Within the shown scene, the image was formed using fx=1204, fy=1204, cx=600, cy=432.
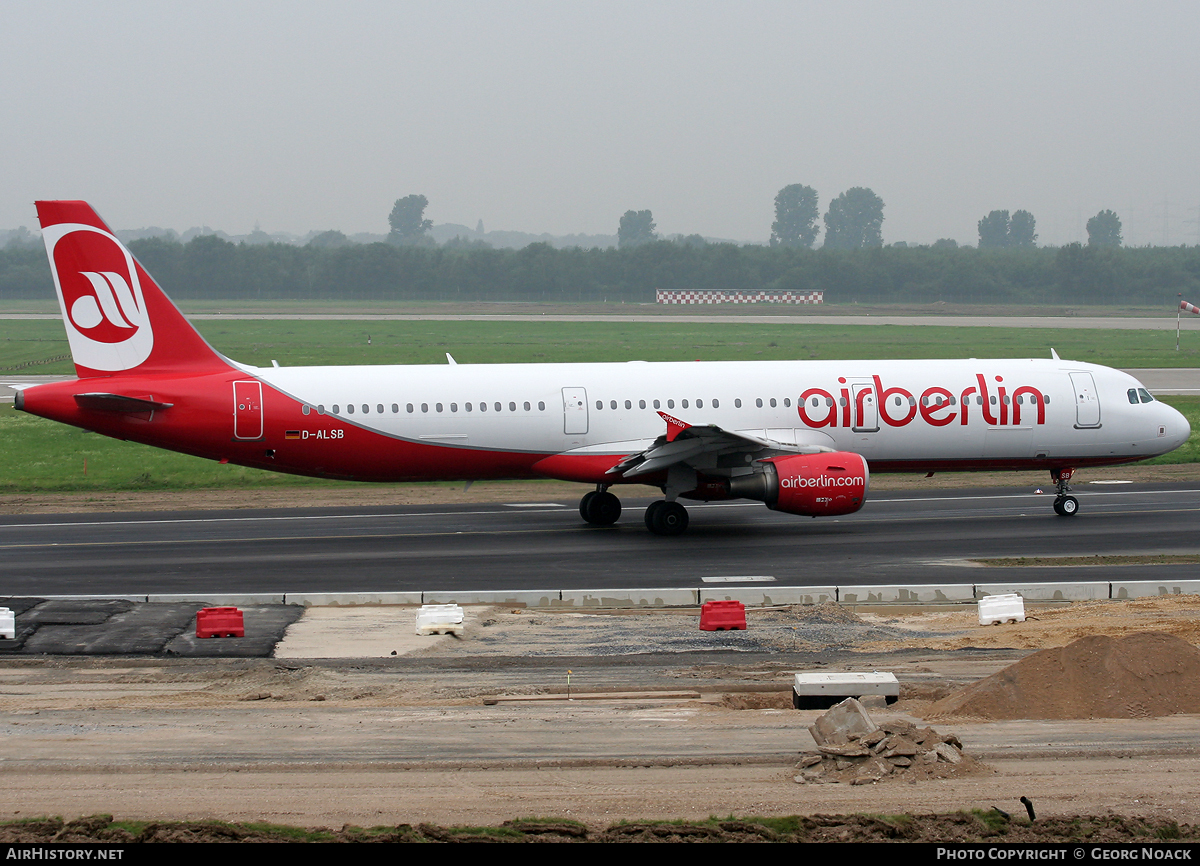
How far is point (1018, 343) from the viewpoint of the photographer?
87312 millimetres

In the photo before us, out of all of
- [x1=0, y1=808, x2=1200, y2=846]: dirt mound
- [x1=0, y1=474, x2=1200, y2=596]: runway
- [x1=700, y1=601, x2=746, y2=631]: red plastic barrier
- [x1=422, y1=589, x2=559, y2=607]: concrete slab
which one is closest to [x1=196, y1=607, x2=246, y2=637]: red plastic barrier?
[x1=0, y1=474, x2=1200, y2=596]: runway

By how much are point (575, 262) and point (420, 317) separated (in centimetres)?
4508

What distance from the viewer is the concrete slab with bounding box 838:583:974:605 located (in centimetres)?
2098

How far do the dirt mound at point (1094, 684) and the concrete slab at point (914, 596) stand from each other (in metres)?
6.35

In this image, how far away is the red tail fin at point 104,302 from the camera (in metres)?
26.2

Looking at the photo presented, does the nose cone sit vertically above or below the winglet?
below

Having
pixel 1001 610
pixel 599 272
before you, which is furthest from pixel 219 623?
pixel 599 272

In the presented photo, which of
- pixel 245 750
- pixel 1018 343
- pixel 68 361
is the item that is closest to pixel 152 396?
pixel 245 750

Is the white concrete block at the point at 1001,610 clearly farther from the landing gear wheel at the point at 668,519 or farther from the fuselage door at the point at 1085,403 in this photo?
the fuselage door at the point at 1085,403

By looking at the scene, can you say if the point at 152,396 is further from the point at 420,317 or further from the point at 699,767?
the point at 420,317

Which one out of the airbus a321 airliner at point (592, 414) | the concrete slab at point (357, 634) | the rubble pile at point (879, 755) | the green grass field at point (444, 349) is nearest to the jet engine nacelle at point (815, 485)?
the airbus a321 airliner at point (592, 414)

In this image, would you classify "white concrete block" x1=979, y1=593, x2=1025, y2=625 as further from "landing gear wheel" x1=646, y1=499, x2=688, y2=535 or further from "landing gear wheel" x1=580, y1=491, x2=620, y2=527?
"landing gear wheel" x1=580, y1=491, x2=620, y2=527

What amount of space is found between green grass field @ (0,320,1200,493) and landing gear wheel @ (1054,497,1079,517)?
459 inches

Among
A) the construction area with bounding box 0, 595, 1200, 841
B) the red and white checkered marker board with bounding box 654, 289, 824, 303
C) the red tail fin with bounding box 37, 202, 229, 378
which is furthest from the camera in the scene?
the red and white checkered marker board with bounding box 654, 289, 824, 303
